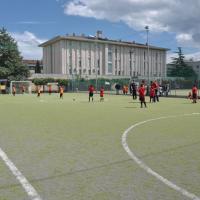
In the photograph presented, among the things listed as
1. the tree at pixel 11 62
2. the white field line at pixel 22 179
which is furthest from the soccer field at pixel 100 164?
the tree at pixel 11 62

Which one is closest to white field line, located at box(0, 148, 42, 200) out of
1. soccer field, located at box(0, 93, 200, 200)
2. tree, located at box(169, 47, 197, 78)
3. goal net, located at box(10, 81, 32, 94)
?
soccer field, located at box(0, 93, 200, 200)

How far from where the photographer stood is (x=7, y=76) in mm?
74062

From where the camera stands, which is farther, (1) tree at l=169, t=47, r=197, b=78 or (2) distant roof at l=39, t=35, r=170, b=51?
(1) tree at l=169, t=47, r=197, b=78

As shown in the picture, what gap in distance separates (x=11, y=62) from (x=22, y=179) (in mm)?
70707

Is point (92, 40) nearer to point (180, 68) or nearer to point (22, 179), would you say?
point (180, 68)

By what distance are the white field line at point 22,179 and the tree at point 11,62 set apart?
220ft

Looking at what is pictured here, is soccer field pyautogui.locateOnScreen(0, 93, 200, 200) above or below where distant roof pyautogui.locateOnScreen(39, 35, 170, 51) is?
below

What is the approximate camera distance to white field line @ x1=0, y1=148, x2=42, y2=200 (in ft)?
18.7

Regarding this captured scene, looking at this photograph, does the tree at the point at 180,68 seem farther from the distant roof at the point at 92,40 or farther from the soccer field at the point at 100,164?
the soccer field at the point at 100,164

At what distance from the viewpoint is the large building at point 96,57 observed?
337 feet

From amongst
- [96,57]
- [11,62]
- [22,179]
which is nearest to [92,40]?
[96,57]

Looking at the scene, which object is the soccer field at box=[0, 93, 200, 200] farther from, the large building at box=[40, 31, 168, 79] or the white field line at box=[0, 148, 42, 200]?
the large building at box=[40, 31, 168, 79]

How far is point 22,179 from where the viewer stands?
261 inches

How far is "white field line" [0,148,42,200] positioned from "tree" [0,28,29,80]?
2634 inches
